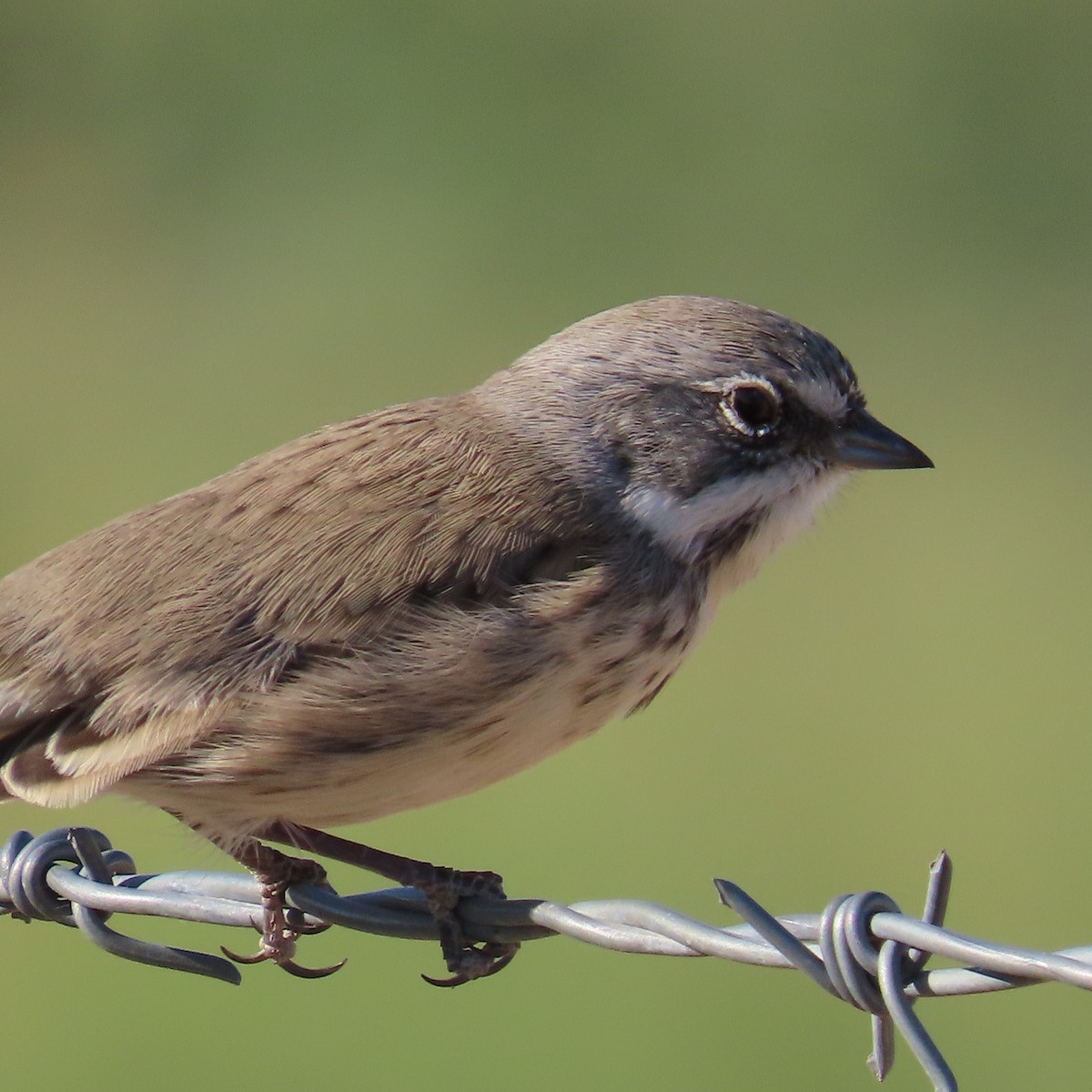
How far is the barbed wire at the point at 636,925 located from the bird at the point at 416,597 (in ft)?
0.45

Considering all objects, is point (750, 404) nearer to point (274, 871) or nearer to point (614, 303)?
point (274, 871)

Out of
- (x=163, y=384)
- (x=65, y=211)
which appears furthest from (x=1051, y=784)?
(x=65, y=211)

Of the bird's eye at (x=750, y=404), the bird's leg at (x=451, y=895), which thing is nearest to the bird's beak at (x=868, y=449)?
the bird's eye at (x=750, y=404)

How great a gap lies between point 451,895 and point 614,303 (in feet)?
26.1

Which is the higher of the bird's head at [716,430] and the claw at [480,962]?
the bird's head at [716,430]

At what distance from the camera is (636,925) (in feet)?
9.84

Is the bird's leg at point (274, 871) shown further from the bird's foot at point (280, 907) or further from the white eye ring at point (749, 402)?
the white eye ring at point (749, 402)

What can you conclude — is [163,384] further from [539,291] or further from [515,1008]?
[515,1008]

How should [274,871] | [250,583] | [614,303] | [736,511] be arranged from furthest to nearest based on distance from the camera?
1. [614,303]
2. [736,511]
3. [274,871]
4. [250,583]

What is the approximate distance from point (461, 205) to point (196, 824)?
8951 millimetres

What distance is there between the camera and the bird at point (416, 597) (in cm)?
379

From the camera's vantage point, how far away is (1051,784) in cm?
818

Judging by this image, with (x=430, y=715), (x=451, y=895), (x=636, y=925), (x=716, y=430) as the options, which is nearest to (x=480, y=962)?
(x=451, y=895)

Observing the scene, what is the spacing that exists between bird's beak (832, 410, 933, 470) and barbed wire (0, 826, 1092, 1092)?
1495 millimetres
